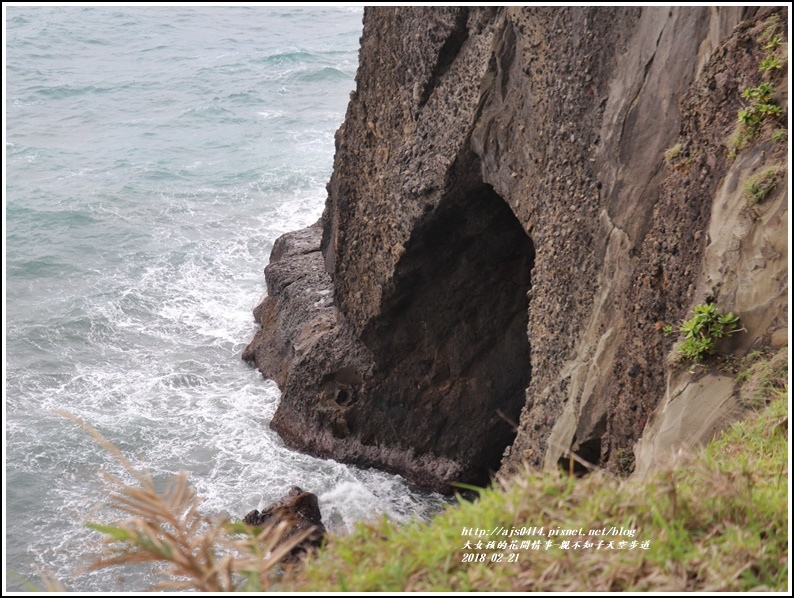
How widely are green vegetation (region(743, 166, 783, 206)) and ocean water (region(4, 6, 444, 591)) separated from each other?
17.2ft

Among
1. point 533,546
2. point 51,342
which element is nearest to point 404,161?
point 533,546

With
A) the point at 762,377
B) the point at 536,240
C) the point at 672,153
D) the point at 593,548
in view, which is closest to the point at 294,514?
the point at 536,240

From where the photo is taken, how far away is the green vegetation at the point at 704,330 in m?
6.26

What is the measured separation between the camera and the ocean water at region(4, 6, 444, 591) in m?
13.6

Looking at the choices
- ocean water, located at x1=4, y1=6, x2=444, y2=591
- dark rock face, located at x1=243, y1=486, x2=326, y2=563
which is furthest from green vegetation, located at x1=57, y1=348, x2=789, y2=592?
dark rock face, located at x1=243, y1=486, x2=326, y2=563

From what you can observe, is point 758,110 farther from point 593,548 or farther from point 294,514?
point 294,514

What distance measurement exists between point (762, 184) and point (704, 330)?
123 cm

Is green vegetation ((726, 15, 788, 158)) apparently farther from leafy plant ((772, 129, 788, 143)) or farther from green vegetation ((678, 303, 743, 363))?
green vegetation ((678, 303, 743, 363))

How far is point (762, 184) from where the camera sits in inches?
242

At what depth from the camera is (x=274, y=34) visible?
44062 millimetres

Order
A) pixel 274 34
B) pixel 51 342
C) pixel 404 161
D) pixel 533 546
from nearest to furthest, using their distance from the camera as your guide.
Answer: pixel 533 546, pixel 404 161, pixel 51 342, pixel 274 34

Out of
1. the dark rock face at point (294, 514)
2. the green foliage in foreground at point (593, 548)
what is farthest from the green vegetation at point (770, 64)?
the dark rock face at point (294, 514)

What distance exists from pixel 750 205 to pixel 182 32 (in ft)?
142

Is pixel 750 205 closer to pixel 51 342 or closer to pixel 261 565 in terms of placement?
pixel 261 565
